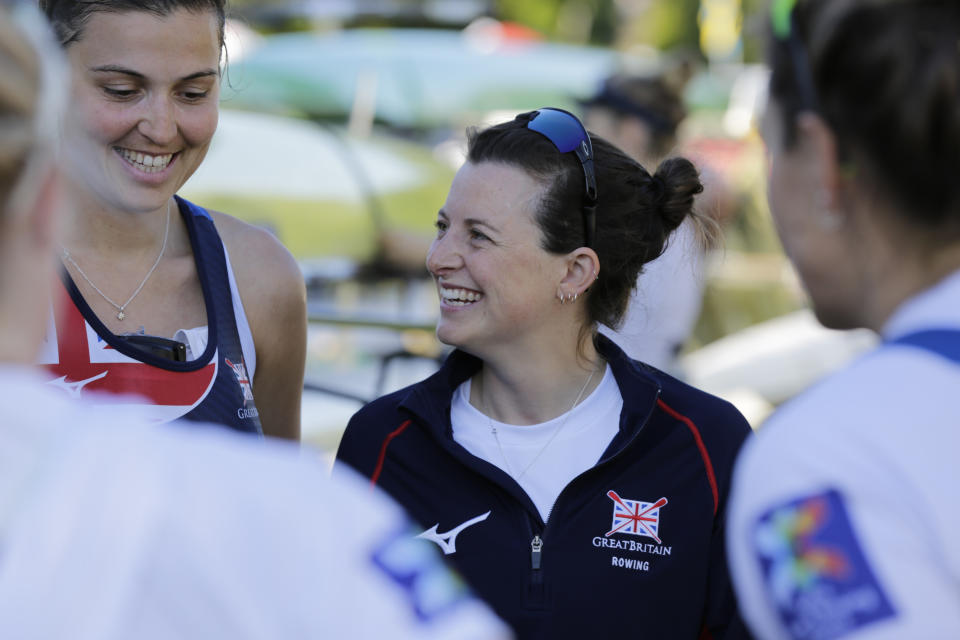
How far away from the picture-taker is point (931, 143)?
1005 millimetres

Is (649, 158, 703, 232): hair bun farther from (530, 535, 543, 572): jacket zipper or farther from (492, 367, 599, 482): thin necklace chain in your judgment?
(530, 535, 543, 572): jacket zipper

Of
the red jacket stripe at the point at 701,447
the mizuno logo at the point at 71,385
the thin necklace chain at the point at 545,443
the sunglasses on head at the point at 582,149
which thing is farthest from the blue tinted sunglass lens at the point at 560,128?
the mizuno logo at the point at 71,385

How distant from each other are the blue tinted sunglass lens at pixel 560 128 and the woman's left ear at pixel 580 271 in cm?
24

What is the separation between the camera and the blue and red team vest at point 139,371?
74.3 inches

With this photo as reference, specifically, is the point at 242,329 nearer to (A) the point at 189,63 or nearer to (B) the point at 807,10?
(A) the point at 189,63

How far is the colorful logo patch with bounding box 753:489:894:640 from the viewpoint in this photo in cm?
93

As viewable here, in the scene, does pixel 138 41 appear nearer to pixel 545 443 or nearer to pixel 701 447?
pixel 545 443

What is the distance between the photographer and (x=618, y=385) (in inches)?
87.3

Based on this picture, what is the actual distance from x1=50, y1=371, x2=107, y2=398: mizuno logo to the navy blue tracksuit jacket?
1.71 feet

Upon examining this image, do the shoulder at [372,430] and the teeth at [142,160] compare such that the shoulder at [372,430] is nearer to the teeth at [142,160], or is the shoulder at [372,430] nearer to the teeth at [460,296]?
the teeth at [460,296]

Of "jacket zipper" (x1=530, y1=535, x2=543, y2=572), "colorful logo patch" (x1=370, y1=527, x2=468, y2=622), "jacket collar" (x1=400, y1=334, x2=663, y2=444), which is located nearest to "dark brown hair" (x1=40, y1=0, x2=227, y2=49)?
"jacket collar" (x1=400, y1=334, x2=663, y2=444)

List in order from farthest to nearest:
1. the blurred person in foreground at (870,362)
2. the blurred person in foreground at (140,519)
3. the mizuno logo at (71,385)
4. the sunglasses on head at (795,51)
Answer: the mizuno logo at (71,385) → the sunglasses on head at (795,51) → the blurred person in foreground at (870,362) → the blurred person in foreground at (140,519)

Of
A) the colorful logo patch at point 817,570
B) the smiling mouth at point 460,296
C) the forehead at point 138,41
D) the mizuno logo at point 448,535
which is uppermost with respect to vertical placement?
the forehead at point 138,41

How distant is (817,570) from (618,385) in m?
1.26
